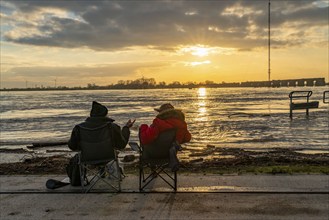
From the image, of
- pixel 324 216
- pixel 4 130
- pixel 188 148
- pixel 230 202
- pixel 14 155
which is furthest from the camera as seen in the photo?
pixel 4 130

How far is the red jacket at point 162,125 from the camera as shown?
226 inches

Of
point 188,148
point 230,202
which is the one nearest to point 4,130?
point 188,148

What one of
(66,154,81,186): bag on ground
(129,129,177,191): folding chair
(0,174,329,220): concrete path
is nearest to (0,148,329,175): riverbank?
(0,174,329,220): concrete path

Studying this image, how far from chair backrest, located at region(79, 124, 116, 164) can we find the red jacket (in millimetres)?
511

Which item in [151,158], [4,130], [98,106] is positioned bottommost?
[4,130]

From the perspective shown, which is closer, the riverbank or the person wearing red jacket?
the person wearing red jacket

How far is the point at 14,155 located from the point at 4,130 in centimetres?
1093

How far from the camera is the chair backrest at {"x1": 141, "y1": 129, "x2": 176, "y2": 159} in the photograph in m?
5.80

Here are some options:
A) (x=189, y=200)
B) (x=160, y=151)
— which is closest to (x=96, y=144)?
(x=160, y=151)

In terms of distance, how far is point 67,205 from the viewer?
211 inches

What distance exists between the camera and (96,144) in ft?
19.4

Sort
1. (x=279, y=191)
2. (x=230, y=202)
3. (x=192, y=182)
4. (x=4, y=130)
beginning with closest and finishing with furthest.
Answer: (x=230, y=202)
(x=279, y=191)
(x=192, y=182)
(x=4, y=130)

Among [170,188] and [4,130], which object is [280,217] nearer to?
[170,188]

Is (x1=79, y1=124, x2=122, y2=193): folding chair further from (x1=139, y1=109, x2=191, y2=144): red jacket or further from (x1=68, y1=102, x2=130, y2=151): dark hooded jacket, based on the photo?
(x1=139, y1=109, x2=191, y2=144): red jacket
